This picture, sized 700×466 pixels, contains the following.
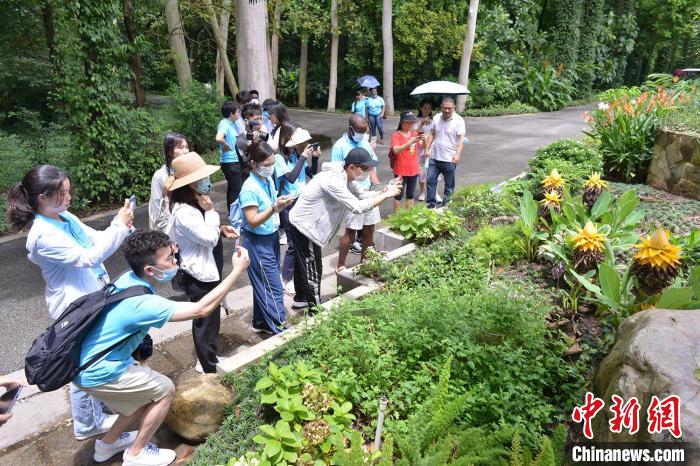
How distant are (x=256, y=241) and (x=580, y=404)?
2.81 m

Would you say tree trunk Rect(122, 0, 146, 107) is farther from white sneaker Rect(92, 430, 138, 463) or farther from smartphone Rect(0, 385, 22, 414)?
smartphone Rect(0, 385, 22, 414)

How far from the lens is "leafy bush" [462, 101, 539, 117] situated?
19.2m

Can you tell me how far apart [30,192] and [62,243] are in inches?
14.9

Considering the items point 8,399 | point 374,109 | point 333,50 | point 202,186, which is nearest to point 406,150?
point 202,186

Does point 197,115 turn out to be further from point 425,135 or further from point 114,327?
point 114,327

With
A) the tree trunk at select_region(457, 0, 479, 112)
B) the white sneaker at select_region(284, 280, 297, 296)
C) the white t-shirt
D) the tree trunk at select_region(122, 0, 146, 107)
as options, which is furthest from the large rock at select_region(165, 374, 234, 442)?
the tree trunk at select_region(457, 0, 479, 112)

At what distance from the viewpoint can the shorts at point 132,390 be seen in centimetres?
281

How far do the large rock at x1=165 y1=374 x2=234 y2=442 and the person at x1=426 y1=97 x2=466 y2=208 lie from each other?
4.81 metres

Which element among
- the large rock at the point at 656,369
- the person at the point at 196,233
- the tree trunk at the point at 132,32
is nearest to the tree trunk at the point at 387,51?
the tree trunk at the point at 132,32

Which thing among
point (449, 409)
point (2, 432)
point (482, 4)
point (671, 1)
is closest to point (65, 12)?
point (2, 432)

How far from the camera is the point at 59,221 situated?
10.5 feet

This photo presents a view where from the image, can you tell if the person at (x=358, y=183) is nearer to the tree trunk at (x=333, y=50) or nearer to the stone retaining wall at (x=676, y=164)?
the stone retaining wall at (x=676, y=164)

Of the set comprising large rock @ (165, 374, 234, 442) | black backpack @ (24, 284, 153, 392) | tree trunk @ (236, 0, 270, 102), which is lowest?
large rock @ (165, 374, 234, 442)

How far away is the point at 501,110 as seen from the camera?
19484 mm
